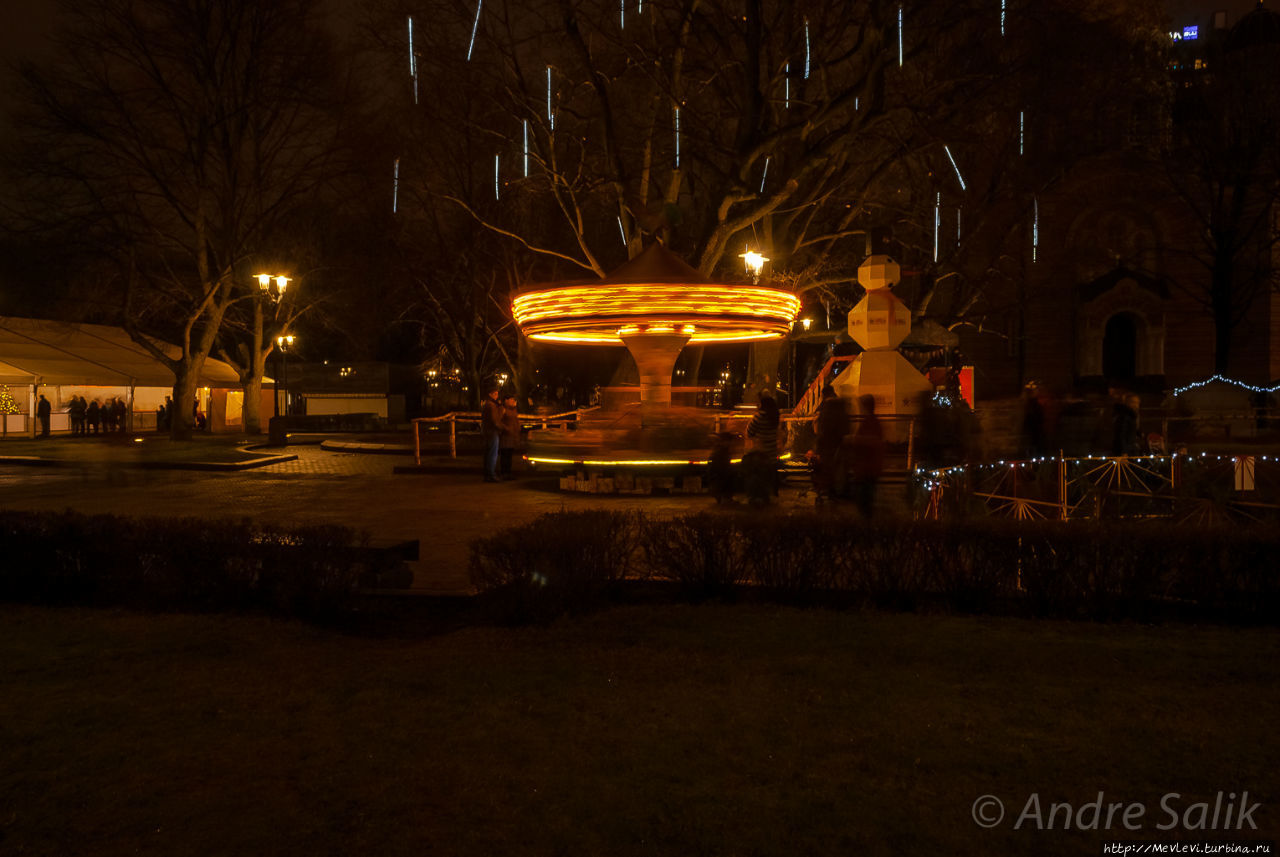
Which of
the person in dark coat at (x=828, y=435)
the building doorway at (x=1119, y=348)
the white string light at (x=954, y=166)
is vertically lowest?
the person in dark coat at (x=828, y=435)

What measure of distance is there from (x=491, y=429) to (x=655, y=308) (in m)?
3.97

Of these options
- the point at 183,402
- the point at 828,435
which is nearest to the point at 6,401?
the point at 183,402

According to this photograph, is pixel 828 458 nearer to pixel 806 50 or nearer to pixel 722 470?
pixel 722 470

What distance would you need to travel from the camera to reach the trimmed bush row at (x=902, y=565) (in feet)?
25.4

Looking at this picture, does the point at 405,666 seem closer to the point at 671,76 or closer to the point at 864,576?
the point at 864,576

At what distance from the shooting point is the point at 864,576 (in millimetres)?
8258

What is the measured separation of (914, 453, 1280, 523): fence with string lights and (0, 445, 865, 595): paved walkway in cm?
277

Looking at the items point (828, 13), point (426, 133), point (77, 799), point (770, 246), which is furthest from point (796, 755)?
point (426, 133)

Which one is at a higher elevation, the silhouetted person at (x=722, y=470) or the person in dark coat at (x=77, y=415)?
the person in dark coat at (x=77, y=415)

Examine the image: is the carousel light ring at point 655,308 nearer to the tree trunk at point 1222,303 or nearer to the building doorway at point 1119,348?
the tree trunk at point 1222,303

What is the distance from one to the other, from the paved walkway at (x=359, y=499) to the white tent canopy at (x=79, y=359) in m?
15.7

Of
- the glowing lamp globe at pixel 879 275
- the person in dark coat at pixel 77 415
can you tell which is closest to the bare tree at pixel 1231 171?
the glowing lamp globe at pixel 879 275

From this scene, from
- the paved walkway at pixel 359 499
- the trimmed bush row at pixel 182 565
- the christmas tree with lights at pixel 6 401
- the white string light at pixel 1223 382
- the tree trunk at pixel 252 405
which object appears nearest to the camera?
the trimmed bush row at pixel 182 565

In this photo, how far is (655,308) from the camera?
18.8m
